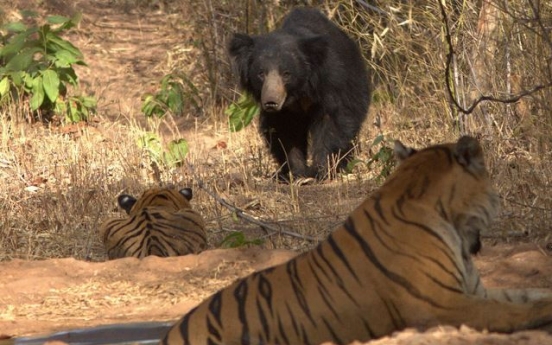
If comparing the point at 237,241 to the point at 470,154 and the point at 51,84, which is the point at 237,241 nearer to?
the point at 470,154

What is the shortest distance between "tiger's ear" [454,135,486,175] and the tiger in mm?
3323

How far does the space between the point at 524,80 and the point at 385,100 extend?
4894 mm

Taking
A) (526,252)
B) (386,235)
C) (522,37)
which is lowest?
(526,252)

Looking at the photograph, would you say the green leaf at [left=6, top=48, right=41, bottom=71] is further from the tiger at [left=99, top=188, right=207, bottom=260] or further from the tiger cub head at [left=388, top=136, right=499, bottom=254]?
the tiger cub head at [left=388, top=136, right=499, bottom=254]

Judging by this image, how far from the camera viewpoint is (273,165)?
12.6 metres

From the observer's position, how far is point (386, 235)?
493 centimetres

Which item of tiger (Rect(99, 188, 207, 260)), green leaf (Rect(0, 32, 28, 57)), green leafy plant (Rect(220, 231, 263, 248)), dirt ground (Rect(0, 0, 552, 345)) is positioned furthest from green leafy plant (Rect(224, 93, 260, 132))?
dirt ground (Rect(0, 0, 552, 345))

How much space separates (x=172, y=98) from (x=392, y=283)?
10.2 m

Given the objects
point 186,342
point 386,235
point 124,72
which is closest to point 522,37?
point 386,235

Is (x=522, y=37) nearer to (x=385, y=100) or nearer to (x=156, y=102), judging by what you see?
(x=385, y=100)

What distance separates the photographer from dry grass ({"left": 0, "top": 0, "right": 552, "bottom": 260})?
829 cm

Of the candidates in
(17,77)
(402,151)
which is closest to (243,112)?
(17,77)

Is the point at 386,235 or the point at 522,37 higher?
the point at 522,37

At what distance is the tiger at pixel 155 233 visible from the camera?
7.84m
